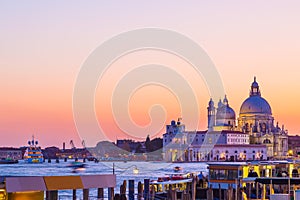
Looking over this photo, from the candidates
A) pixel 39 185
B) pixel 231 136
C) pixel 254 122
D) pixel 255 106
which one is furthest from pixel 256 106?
pixel 39 185

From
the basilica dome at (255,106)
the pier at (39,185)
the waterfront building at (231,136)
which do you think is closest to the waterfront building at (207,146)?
the waterfront building at (231,136)

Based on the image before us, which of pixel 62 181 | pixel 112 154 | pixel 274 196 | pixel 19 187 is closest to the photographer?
pixel 19 187

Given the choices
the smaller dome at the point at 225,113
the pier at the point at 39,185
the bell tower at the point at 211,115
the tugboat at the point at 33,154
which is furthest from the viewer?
the bell tower at the point at 211,115

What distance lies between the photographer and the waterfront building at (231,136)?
382 ft

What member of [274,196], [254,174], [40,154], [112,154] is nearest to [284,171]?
[254,174]

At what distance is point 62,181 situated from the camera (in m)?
7.93

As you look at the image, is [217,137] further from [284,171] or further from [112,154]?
[284,171]

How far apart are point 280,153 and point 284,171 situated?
103m

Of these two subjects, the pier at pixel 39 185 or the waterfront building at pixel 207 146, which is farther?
the waterfront building at pixel 207 146

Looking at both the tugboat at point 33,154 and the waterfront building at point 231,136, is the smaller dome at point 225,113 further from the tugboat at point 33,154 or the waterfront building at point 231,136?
the tugboat at point 33,154

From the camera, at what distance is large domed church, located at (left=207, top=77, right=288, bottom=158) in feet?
384

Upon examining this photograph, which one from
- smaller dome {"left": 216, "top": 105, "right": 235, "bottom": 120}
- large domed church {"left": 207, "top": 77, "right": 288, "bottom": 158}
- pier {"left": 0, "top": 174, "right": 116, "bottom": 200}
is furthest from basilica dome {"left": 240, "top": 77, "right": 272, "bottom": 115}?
pier {"left": 0, "top": 174, "right": 116, "bottom": 200}

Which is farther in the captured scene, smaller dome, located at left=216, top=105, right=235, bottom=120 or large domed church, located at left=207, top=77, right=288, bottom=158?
smaller dome, located at left=216, top=105, right=235, bottom=120

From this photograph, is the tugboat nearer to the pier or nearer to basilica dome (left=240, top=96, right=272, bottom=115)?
basilica dome (left=240, top=96, right=272, bottom=115)
